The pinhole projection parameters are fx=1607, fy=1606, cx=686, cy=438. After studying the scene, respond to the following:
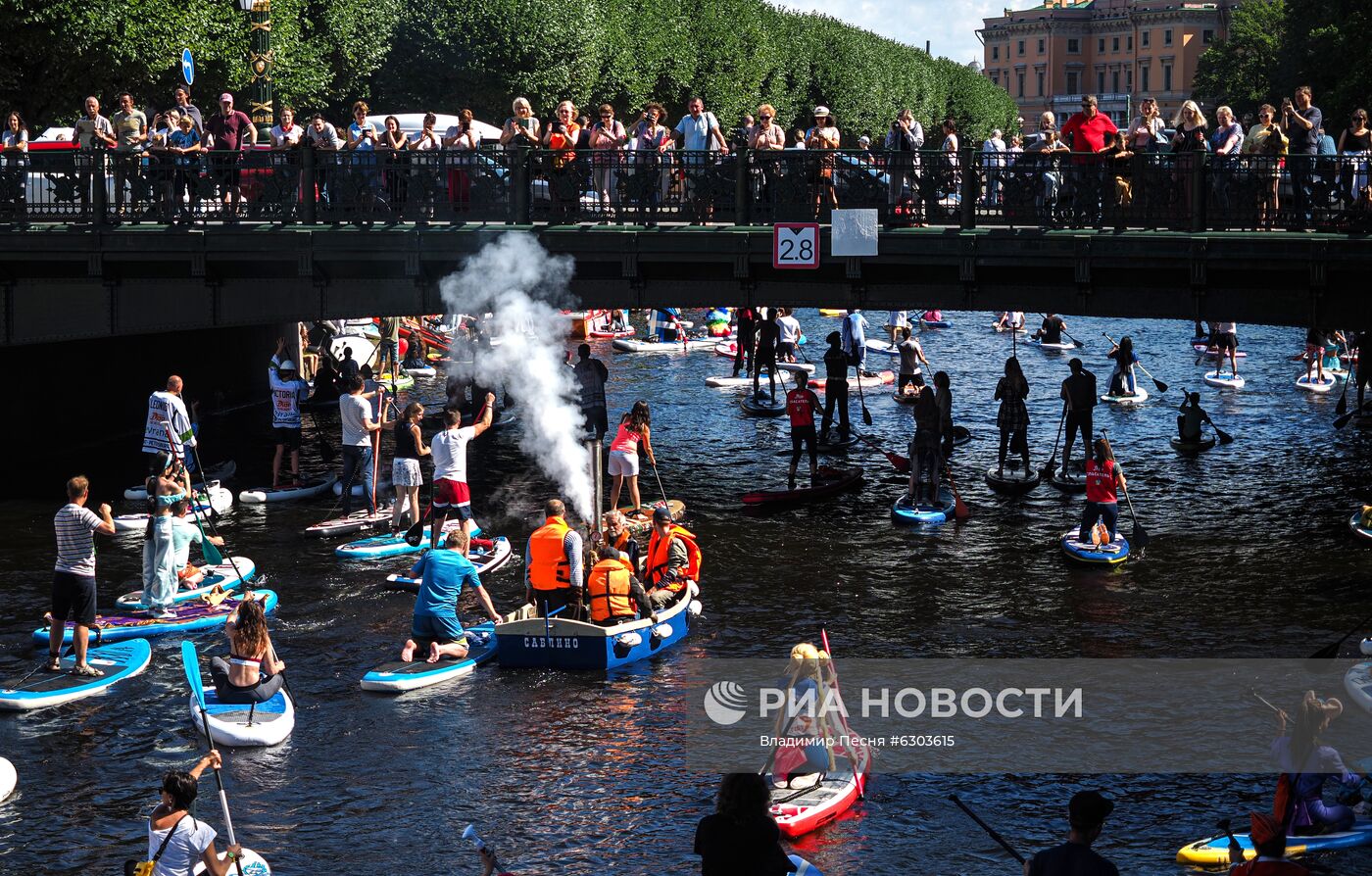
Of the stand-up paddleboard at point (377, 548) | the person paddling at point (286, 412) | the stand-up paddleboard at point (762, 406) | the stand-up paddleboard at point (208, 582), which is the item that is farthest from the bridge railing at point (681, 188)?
the stand-up paddleboard at point (762, 406)

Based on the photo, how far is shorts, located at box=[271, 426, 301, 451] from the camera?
2855cm

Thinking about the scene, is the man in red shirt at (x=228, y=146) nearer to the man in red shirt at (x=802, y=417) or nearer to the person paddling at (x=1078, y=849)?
the man in red shirt at (x=802, y=417)

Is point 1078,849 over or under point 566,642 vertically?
over

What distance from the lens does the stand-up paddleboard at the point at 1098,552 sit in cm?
2414

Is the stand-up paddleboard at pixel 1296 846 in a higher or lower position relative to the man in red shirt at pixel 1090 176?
lower

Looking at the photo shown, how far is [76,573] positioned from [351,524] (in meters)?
7.91

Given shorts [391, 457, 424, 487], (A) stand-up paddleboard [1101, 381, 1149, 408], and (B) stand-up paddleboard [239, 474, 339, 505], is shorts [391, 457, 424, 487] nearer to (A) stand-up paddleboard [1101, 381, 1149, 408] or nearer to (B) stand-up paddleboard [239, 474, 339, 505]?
(B) stand-up paddleboard [239, 474, 339, 505]

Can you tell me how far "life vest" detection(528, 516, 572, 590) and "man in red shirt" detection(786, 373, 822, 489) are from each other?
31.5ft

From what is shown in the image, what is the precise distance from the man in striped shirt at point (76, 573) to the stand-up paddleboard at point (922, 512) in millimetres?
13497

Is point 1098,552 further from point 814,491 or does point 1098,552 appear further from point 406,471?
point 406,471

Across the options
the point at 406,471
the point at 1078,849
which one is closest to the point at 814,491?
the point at 406,471

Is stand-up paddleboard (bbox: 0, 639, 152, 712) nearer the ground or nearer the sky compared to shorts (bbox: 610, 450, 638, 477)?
nearer the ground

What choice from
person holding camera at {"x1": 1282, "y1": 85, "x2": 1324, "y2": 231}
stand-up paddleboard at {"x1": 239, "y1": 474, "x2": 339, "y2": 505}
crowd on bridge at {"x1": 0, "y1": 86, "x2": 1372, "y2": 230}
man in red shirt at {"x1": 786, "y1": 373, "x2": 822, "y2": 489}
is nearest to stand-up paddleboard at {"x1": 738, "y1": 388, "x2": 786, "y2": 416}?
man in red shirt at {"x1": 786, "y1": 373, "x2": 822, "y2": 489}

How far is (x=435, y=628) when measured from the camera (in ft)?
62.1
